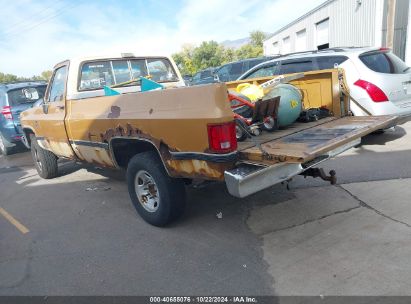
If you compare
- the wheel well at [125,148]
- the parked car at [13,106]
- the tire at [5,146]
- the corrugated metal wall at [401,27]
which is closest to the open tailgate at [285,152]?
the wheel well at [125,148]

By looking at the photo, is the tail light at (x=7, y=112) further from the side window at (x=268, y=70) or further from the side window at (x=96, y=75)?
the side window at (x=268, y=70)

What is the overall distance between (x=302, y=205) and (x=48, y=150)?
4.42 m

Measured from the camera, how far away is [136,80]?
5109mm

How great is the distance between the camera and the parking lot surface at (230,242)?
115 inches

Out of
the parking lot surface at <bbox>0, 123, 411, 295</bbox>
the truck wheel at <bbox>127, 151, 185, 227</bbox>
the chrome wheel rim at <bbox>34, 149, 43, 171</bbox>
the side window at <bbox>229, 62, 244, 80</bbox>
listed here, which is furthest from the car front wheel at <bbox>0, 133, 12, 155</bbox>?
the side window at <bbox>229, 62, 244, 80</bbox>

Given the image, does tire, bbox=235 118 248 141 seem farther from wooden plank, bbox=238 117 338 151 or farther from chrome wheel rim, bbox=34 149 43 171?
chrome wheel rim, bbox=34 149 43 171

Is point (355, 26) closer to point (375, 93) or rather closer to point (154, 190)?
point (375, 93)

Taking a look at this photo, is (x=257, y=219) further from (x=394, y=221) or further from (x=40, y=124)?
(x=40, y=124)

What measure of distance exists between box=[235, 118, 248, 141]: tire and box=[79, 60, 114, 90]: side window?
2.32 metres

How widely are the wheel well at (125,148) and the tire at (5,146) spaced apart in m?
6.62

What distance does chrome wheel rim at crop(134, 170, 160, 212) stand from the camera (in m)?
3.99

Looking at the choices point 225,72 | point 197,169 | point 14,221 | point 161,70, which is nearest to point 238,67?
point 225,72

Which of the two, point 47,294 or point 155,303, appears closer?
point 155,303

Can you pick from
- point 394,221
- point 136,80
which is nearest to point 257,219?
point 394,221
